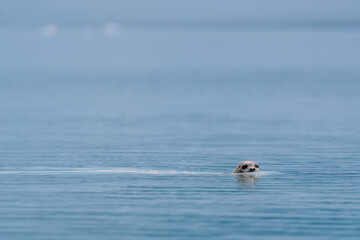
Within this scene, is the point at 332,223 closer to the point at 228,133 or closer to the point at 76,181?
the point at 76,181

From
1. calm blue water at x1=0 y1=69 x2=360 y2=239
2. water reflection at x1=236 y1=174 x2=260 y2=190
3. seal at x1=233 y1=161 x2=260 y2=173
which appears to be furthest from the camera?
seal at x1=233 y1=161 x2=260 y2=173

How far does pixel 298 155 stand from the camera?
37.4 m

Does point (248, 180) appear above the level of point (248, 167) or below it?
below

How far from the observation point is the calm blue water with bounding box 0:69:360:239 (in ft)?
82.3

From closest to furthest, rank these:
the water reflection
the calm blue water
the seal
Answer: the calm blue water, the water reflection, the seal

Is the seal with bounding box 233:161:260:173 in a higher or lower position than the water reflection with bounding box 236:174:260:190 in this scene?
higher

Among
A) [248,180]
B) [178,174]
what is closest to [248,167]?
[248,180]

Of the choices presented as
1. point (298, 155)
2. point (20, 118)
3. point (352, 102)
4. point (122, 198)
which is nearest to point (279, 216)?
point (122, 198)

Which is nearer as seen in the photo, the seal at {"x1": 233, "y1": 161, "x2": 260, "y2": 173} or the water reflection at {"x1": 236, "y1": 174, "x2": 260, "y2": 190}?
the water reflection at {"x1": 236, "y1": 174, "x2": 260, "y2": 190}

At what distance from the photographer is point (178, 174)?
32.5 metres

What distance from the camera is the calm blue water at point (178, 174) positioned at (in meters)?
25.1

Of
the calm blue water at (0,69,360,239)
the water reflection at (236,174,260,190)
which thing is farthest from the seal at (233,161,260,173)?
the calm blue water at (0,69,360,239)

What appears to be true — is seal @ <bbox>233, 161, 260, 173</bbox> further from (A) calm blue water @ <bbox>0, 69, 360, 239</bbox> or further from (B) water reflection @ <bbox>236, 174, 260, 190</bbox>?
(A) calm blue water @ <bbox>0, 69, 360, 239</bbox>

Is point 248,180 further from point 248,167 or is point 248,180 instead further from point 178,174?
point 178,174
